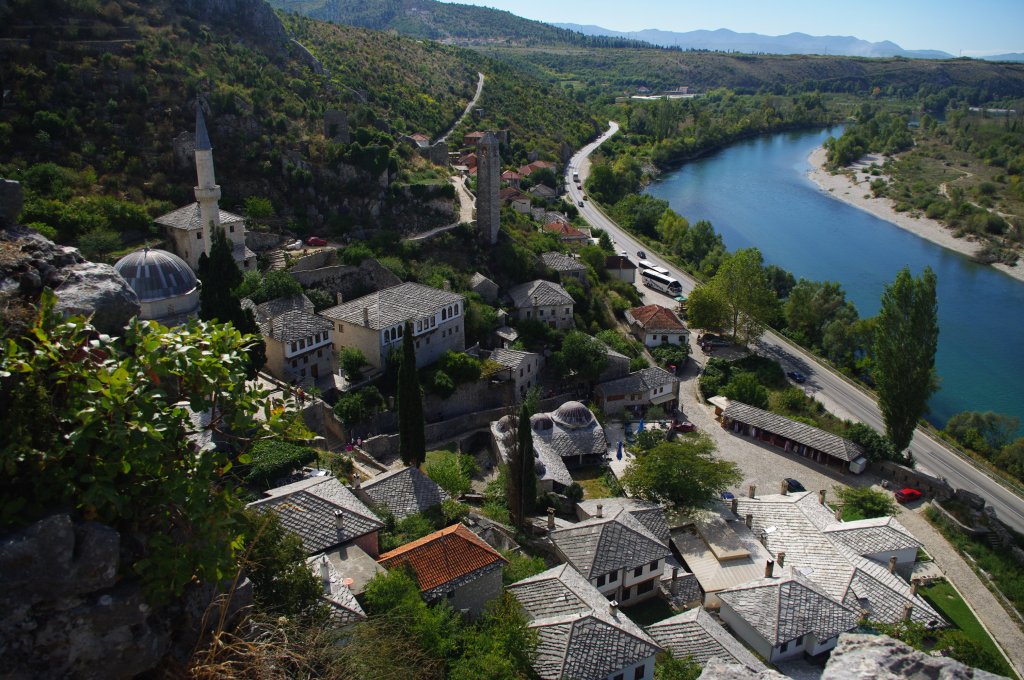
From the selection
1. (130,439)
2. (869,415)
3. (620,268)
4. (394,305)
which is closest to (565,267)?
(620,268)

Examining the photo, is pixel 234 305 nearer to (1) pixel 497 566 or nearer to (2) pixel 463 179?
(1) pixel 497 566

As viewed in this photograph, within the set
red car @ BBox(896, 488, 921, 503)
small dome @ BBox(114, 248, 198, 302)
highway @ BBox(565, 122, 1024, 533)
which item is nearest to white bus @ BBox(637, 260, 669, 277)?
highway @ BBox(565, 122, 1024, 533)

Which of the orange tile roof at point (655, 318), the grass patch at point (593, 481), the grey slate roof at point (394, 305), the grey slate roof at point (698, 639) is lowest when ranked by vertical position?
the grass patch at point (593, 481)

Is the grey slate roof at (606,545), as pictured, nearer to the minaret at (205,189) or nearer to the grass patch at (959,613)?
the grass patch at (959,613)

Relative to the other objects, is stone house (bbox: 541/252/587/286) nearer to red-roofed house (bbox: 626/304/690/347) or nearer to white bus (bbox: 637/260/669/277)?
red-roofed house (bbox: 626/304/690/347)

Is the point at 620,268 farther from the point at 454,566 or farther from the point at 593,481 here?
the point at 454,566

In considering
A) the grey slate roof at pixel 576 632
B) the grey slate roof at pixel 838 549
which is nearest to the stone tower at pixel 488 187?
the grey slate roof at pixel 838 549
